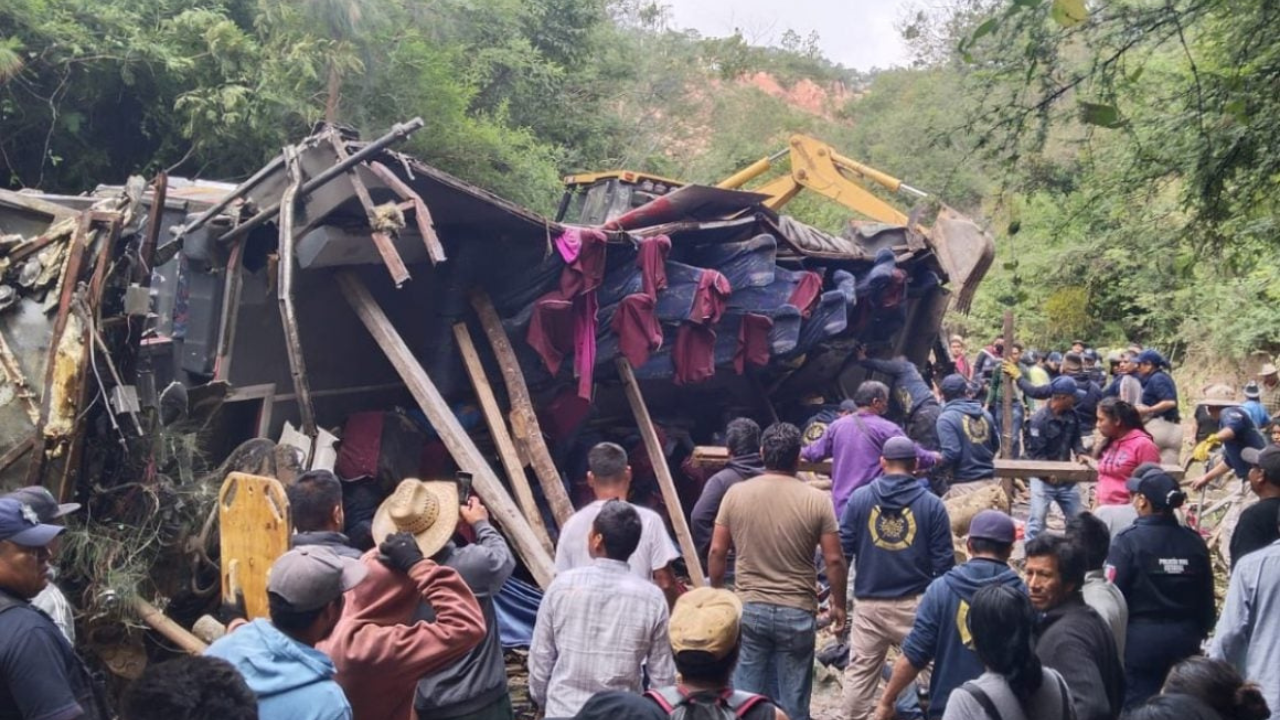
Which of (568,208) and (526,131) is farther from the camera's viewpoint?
(526,131)

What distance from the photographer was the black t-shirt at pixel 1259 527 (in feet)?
16.6

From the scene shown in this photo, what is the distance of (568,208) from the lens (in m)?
11.6

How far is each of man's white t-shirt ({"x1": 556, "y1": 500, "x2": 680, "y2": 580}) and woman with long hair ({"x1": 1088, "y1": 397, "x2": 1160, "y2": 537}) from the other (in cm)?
299

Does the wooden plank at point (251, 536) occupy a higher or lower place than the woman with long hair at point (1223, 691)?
lower

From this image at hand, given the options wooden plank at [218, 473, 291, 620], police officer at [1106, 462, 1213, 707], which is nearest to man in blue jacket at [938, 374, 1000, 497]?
police officer at [1106, 462, 1213, 707]

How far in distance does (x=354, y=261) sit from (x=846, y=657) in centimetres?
394

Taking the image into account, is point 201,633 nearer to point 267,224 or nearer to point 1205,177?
point 267,224

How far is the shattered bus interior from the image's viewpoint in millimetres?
5383

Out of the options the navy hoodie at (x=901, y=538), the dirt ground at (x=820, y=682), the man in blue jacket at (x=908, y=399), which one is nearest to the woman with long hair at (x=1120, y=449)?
the navy hoodie at (x=901, y=538)

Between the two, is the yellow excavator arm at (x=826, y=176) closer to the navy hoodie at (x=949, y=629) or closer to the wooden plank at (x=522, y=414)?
the wooden plank at (x=522, y=414)

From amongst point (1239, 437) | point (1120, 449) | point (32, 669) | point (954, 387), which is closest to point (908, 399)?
point (954, 387)

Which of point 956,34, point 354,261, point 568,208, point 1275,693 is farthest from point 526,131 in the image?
point 956,34

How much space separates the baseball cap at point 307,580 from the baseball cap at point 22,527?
2.30ft

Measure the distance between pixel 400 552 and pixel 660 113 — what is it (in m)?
28.6
